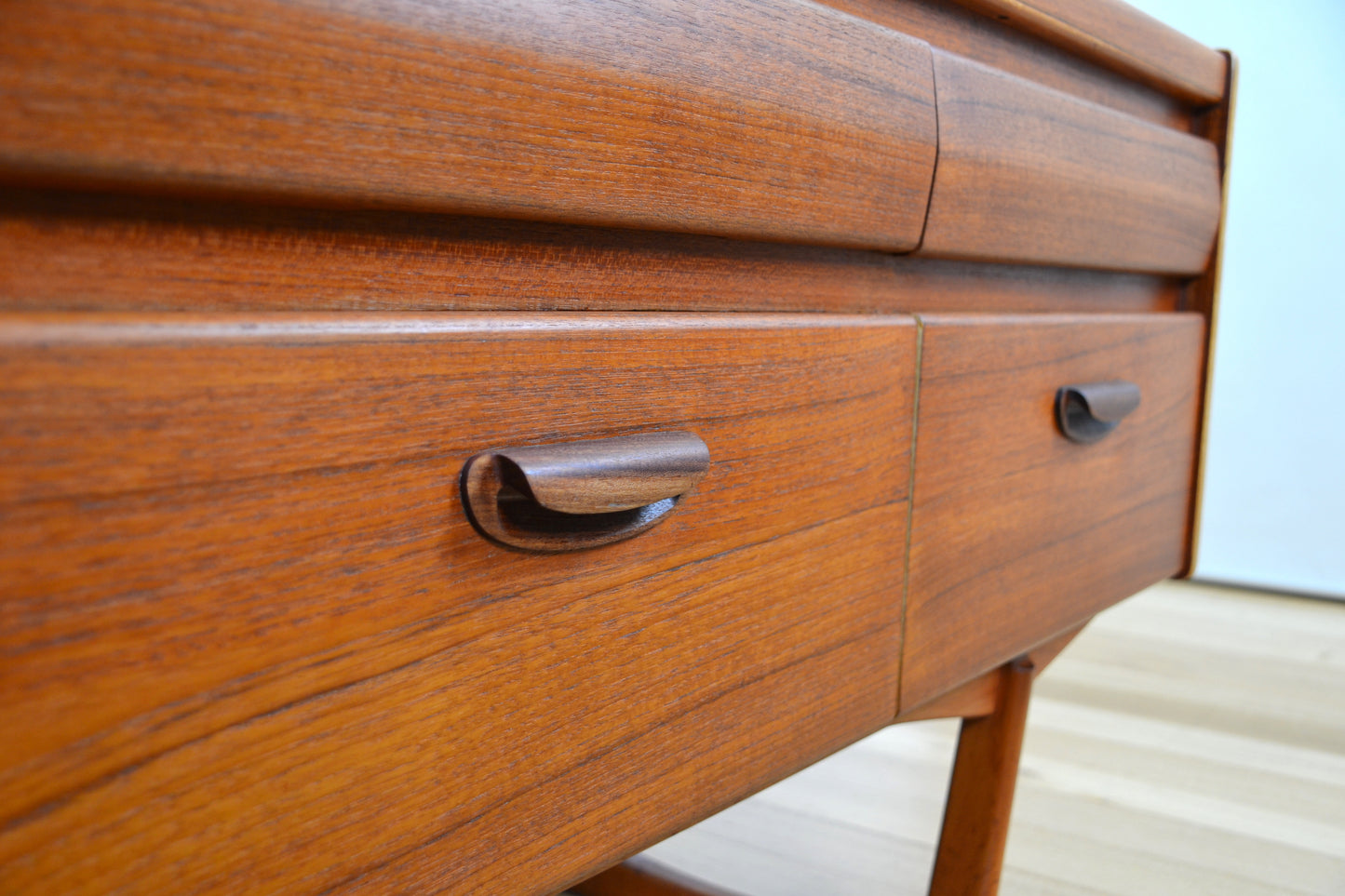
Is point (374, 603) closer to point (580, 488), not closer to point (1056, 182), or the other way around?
point (580, 488)

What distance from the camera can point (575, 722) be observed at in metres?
0.30

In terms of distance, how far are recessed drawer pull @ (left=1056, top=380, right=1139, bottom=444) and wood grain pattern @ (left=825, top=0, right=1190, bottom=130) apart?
0.18 meters

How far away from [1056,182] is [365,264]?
0.41 meters

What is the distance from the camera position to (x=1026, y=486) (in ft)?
1.72

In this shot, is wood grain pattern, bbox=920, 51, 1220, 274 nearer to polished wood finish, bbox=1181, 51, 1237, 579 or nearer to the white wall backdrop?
polished wood finish, bbox=1181, 51, 1237, 579

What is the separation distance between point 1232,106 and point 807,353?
55cm

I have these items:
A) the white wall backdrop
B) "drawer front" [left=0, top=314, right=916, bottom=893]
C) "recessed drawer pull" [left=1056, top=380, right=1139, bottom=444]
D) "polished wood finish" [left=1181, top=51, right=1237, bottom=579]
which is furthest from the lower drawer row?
the white wall backdrop

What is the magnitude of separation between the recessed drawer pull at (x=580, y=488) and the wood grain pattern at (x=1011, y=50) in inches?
8.8

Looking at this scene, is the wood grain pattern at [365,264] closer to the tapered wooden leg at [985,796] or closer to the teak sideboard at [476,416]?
the teak sideboard at [476,416]

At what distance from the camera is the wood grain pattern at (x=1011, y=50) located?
44cm

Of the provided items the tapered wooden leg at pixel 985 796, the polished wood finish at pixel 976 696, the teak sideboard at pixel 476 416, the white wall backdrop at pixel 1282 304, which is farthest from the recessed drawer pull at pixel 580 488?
the white wall backdrop at pixel 1282 304

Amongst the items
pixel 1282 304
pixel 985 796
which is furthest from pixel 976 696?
pixel 1282 304

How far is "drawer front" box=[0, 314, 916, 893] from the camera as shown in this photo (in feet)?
0.66

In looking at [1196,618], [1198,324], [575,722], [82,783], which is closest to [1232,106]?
[1198,324]
